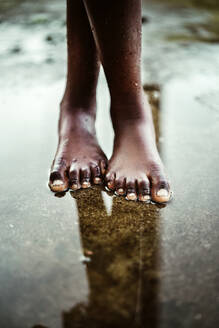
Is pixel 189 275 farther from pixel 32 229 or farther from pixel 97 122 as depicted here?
pixel 97 122

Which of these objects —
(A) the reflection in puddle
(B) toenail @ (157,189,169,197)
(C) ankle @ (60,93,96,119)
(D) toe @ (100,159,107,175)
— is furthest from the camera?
(C) ankle @ (60,93,96,119)

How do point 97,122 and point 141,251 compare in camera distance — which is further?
point 97,122

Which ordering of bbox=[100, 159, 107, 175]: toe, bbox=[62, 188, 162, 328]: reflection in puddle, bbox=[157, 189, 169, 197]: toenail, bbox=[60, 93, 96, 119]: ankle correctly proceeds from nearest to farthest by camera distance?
bbox=[62, 188, 162, 328]: reflection in puddle → bbox=[157, 189, 169, 197]: toenail → bbox=[100, 159, 107, 175]: toe → bbox=[60, 93, 96, 119]: ankle

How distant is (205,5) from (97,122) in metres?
2.34

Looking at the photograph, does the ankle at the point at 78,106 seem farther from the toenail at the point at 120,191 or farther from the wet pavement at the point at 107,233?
the toenail at the point at 120,191

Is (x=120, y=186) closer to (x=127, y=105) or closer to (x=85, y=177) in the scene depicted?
(x=85, y=177)

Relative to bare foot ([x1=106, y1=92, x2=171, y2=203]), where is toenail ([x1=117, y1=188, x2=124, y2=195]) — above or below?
below

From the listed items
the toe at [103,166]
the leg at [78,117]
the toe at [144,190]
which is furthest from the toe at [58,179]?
the toe at [144,190]

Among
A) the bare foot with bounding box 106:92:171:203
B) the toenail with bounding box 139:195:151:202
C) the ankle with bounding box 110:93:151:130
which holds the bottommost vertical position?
the toenail with bounding box 139:195:151:202

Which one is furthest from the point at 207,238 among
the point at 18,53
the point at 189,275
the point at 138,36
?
the point at 18,53

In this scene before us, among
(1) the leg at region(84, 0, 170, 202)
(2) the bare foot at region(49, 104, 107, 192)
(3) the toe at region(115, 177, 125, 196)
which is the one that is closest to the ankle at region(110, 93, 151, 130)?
(1) the leg at region(84, 0, 170, 202)

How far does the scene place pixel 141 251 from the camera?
2.73 feet

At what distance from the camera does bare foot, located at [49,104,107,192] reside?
3.55 ft

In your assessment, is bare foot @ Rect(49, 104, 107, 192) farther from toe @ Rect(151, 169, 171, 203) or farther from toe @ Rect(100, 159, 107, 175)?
toe @ Rect(151, 169, 171, 203)
